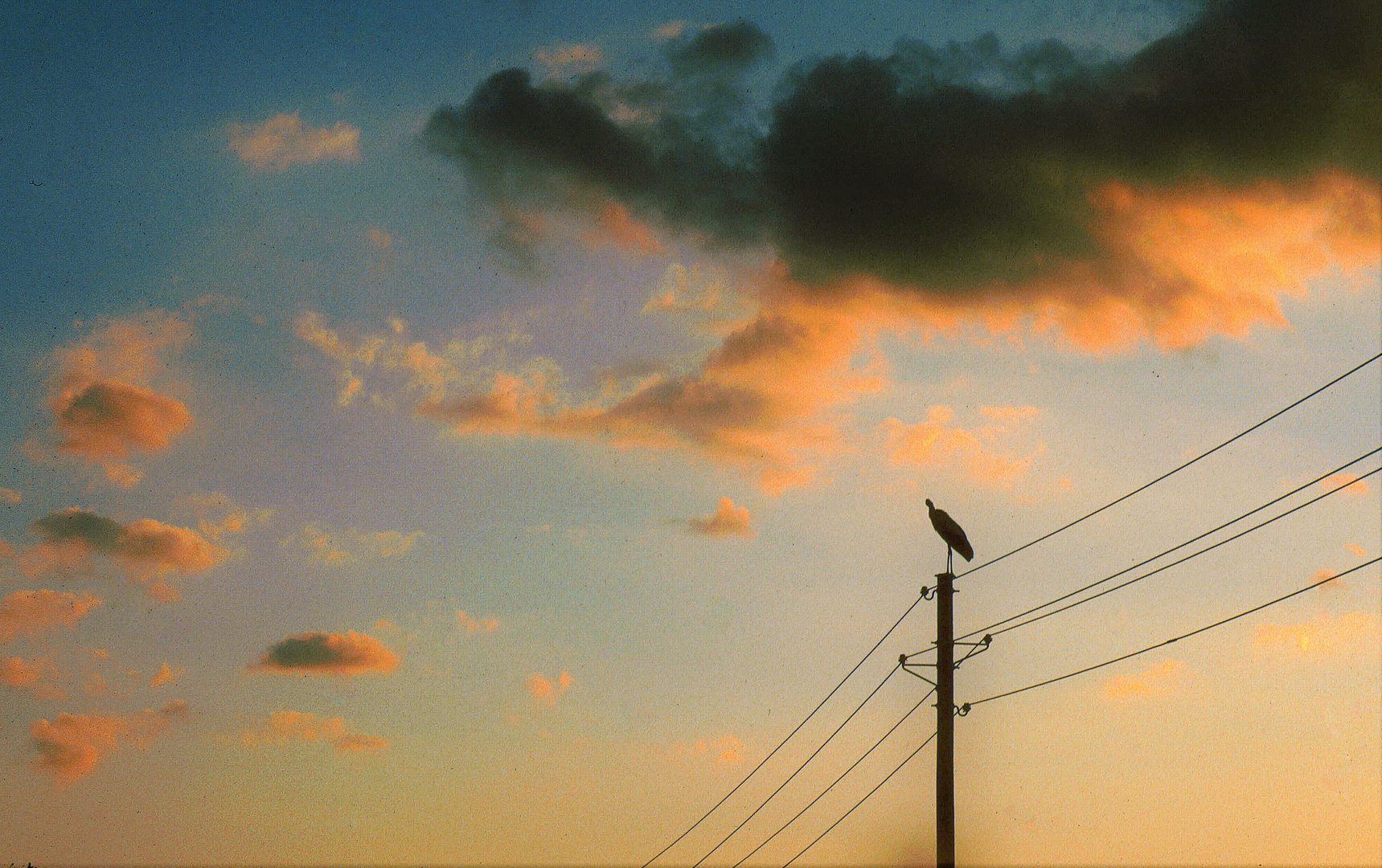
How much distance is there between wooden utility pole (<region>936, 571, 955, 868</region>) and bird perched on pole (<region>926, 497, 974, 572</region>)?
7.44ft

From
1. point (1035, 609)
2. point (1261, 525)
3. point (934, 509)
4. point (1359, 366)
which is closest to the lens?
point (1359, 366)

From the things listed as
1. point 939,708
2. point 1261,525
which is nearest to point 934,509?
point 939,708

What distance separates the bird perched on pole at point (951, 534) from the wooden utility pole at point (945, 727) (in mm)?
2267

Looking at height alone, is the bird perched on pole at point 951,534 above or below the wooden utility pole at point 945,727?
above

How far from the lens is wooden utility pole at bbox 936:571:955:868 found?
1780 centimetres

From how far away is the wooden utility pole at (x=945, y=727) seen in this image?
17.8m

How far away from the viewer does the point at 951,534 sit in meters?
21.4

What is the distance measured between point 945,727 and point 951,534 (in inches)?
156

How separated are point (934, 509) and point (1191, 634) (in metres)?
Result: 5.09

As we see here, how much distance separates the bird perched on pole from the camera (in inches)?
838

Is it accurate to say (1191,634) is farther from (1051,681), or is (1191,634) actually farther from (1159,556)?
(1051,681)

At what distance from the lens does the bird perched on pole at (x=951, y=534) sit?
69.8 ft

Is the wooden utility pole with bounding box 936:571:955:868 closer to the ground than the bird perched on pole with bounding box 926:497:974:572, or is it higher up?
closer to the ground

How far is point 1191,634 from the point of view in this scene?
1744 centimetres
